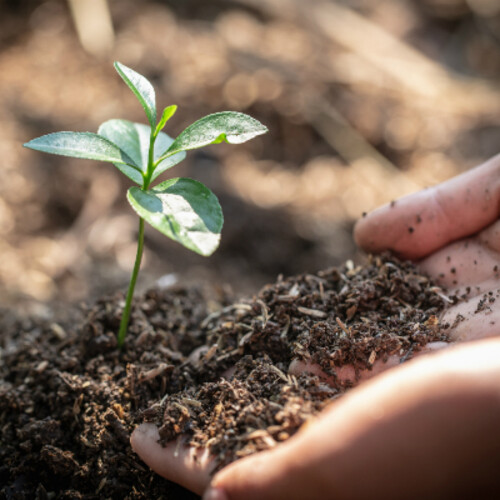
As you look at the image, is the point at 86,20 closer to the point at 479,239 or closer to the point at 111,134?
the point at 111,134

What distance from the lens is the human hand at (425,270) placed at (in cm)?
93

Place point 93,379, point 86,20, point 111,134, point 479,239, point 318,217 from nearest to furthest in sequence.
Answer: point 111,134, point 93,379, point 479,239, point 318,217, point 86,20

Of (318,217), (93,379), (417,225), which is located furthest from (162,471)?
(318,217)

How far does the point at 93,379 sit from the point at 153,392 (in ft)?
0.62

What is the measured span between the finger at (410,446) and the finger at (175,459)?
0.65 ft

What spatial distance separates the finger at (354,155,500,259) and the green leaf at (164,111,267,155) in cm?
69

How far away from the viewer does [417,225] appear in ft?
5.36

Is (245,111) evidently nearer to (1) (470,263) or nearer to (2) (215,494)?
(1) (470,263)

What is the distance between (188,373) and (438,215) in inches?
38.2

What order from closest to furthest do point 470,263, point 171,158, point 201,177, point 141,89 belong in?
1. point 141,89
2. point 171,158
3. point 470,263
4. point 201,177

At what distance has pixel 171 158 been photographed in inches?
52.1

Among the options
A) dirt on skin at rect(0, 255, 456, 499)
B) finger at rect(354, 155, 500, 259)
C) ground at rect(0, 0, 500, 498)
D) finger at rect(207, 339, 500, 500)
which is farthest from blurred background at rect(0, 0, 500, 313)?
finger at rect(207, 339, 500, 500)

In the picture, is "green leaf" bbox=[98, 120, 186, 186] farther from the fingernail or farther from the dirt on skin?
the fingernail

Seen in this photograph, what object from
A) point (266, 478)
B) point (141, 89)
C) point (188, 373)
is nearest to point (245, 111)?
point (141, 89)
